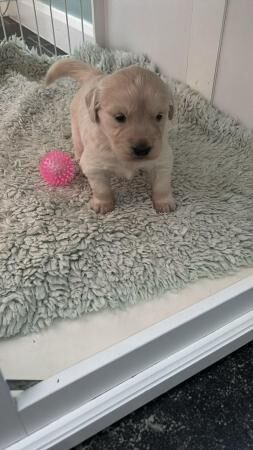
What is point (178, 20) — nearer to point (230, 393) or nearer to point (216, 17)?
point (216, 17)

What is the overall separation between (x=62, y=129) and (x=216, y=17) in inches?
27.8

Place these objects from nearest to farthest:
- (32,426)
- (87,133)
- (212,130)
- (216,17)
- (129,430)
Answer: (32,426) → (129,430) → (87,133) → (216,17) → (212,130)

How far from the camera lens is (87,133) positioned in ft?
4.04

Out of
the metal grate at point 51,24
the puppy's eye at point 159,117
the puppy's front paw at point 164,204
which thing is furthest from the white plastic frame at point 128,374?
the metal grate at point 51,24

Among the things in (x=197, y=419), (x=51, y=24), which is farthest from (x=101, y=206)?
(x=51, y=24)

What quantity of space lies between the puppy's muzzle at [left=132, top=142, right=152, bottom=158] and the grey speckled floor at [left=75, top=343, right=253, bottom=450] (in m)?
0.59

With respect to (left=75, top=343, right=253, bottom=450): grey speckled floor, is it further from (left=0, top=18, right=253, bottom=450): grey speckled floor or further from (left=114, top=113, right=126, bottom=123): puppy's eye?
(left=114, top=113, right=126, bottom=123): puppy's eye

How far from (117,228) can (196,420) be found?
1.75 feet

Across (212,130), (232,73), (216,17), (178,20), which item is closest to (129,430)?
(212,130)

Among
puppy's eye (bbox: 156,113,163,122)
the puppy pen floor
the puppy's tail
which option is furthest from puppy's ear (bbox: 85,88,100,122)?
the puppy pen floor

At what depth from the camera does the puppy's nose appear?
3.36ft

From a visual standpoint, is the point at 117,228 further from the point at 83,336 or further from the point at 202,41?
the point at 202,41

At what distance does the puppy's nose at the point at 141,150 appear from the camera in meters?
1.02

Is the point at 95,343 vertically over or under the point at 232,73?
under
